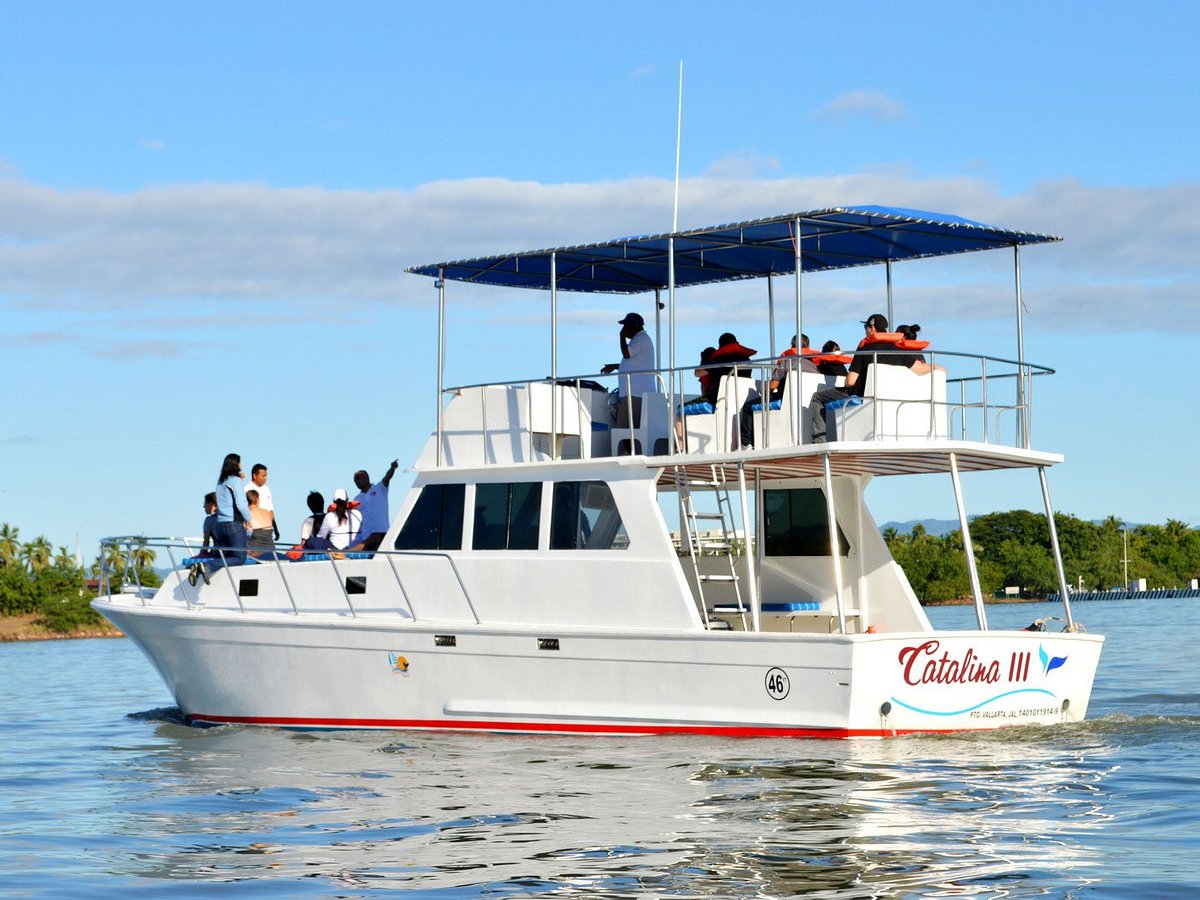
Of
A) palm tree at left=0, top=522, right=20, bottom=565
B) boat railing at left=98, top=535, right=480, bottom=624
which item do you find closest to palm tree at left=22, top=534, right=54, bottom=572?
palm tree at left=0, top=522, right=20, bottom=565

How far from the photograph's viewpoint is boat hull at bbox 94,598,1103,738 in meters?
12.9

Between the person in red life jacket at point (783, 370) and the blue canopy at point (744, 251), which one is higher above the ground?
the blue canopy at point (744, 251)

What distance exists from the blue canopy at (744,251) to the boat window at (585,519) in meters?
2.28

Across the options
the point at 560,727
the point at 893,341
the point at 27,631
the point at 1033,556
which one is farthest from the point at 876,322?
the point at 1033,556

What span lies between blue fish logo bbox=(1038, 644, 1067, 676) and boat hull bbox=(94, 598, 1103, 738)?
0.07ft

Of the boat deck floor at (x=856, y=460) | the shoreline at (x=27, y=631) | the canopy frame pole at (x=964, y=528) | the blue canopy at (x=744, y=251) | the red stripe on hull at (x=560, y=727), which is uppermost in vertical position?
the blue canopy at (x=744, y=251)

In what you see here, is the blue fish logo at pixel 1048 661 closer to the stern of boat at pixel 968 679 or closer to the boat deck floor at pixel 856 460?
the stern of boat at pixel 968 679

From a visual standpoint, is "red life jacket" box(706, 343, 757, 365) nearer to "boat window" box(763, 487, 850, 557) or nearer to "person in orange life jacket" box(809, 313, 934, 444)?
"person in orange life jacket" box(809, 313, 934, 444)

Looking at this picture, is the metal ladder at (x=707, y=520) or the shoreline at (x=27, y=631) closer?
the metal ladder at (x=707, y=520)

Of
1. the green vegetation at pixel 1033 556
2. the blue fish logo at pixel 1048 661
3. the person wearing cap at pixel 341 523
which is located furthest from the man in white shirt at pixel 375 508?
the green vegetation at pixel 1033 556

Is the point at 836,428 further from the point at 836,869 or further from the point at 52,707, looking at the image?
the point at 52,707

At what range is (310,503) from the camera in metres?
17.3

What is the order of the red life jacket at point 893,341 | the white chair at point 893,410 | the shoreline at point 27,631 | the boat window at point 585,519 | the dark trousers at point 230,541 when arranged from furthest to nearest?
the shoreline at point 27,631 < the dark trousers at point 230,541 < the boat window at point 585,519 < the red life jacket at point 893,341 < the white chair at point 893,410

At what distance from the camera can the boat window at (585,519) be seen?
14336 millimetres
